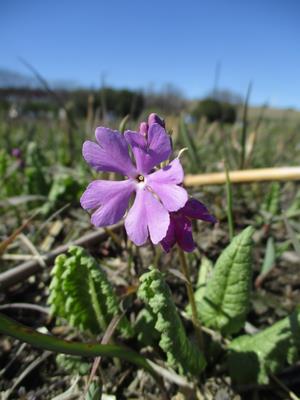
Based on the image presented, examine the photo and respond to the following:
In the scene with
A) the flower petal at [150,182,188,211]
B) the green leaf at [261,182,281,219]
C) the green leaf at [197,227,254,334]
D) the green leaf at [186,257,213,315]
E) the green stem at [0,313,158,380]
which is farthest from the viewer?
the green leaf at [261,182,281,219]

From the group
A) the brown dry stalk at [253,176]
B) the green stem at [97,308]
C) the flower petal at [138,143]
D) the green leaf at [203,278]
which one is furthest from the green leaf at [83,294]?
the brown dry stalk at [253,176]

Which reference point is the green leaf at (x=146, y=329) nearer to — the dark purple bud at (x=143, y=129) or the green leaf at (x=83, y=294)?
the green leaf at (x=83, y=294)

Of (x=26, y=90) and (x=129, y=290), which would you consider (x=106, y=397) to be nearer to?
(x=129, y=290)

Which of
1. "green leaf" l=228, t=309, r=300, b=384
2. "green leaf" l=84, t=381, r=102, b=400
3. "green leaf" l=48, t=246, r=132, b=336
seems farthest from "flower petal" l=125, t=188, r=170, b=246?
"green leaf" l=228, t=309, r=300, b=384

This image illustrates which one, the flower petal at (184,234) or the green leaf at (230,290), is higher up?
the flower petal at (184,234)

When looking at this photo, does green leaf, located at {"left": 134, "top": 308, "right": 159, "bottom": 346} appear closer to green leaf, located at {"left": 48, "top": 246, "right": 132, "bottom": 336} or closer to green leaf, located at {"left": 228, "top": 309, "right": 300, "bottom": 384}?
green leaf, located at {"left": 48, "top": 246, "right": 132, "bottom": 336}

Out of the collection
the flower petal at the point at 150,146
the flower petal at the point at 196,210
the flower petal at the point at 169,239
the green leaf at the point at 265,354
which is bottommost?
the green leaf at the point at 265,354

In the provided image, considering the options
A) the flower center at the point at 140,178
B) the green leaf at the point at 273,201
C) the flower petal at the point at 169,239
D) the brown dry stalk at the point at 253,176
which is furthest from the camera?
the green leaf at the point at 273,201
